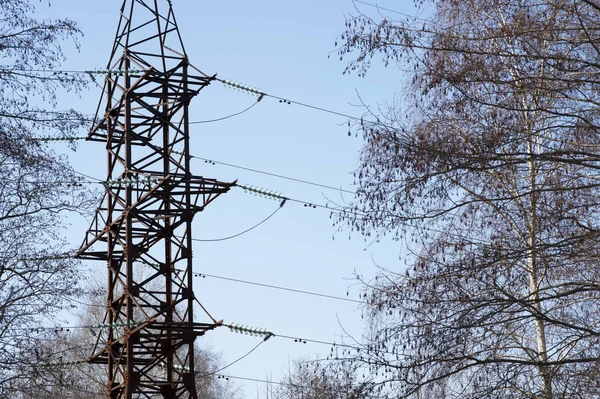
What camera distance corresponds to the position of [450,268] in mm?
11250

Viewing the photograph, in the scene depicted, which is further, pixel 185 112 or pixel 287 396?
pixel 287 396

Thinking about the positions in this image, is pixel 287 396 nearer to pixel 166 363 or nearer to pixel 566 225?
pixel 166 363

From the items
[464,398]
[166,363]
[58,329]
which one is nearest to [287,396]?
[166,363]

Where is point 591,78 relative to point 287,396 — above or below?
below

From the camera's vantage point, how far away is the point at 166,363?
18.1 meters

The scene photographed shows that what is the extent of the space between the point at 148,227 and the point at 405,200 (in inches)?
308

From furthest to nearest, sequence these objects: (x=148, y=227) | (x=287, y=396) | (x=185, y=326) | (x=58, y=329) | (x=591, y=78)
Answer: (x=287, y=396) < (x=148, y=227) < (x=185, y=326) < (x=58, y=329) < (x=591, y=78)

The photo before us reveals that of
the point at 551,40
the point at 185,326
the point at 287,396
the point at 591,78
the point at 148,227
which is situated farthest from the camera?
the point at 287,396

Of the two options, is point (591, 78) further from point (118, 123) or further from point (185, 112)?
point (118, 123)

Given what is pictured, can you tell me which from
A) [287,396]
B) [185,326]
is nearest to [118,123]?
[185,326]

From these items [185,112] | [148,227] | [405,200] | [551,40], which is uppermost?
[185,112]

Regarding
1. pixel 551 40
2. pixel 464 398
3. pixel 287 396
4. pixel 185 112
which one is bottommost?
pixel 464 398

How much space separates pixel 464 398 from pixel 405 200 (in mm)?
2242

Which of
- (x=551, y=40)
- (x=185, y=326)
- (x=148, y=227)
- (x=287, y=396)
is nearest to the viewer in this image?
(x=551, y=40)
